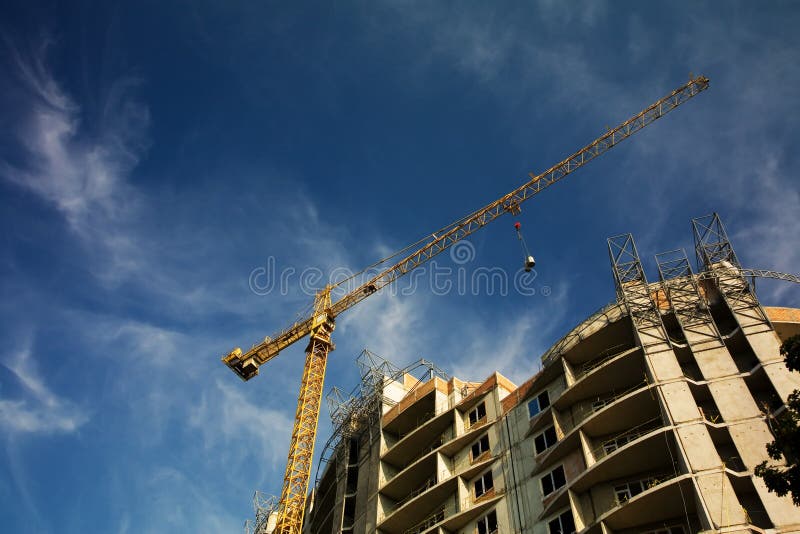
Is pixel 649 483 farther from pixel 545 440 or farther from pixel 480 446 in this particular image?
pixel 480 446

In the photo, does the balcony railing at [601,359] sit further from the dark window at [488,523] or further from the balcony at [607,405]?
the dark window at [488,523]

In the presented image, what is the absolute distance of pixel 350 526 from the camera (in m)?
47.1

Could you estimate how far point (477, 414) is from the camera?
142 feet

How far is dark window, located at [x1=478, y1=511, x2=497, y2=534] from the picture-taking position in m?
36.1

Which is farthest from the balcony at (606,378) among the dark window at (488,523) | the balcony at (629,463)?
the dark window at (488,523)

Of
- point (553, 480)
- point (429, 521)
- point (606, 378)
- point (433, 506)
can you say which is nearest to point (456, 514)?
point (433, 506)

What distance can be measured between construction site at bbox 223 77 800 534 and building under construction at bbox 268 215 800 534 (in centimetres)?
8

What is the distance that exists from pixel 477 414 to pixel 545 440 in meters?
7.15

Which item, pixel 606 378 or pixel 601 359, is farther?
pixel 601 359

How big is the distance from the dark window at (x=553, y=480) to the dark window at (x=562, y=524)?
1.64 metres

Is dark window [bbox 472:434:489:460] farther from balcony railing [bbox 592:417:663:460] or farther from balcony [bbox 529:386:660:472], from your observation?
balcony railing [bbox 592:417:663:460]

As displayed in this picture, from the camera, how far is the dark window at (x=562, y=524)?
31938 millimetres

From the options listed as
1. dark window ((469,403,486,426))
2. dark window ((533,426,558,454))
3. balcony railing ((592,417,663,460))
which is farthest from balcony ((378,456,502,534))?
balcony railing ((592,417,663,460))

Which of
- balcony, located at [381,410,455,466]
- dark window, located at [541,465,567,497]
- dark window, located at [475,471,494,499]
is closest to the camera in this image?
dark window, located at [541,465,567,497]
